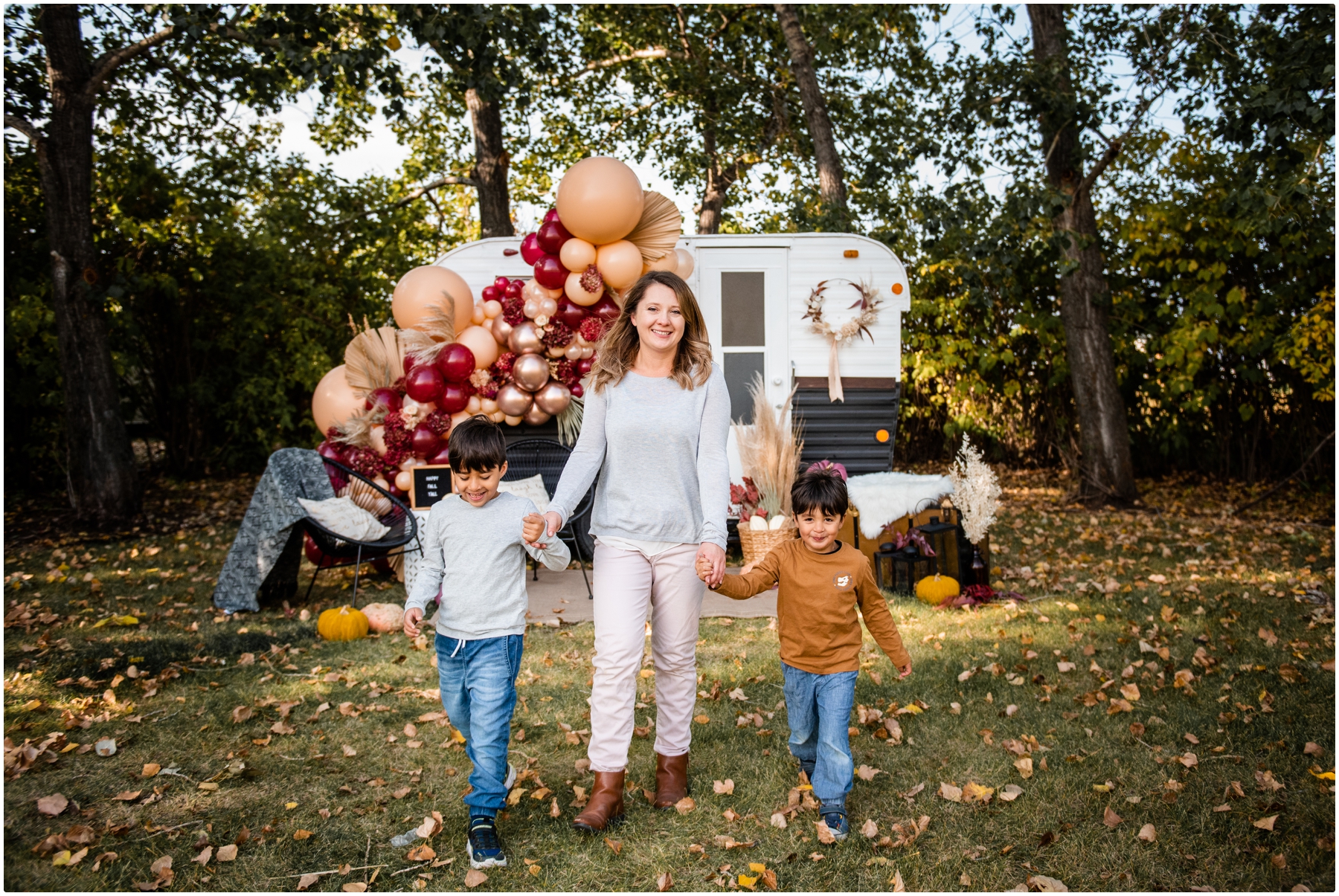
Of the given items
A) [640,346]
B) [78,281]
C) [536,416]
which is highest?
[78,281]

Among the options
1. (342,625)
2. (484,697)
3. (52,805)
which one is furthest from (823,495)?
(342,625)

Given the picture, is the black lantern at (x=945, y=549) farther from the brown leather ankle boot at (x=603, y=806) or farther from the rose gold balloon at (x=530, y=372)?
the brown leather ankle boot at (x=603, y=806)

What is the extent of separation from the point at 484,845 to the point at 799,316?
534cm

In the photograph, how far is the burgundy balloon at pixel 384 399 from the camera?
660 centimetres

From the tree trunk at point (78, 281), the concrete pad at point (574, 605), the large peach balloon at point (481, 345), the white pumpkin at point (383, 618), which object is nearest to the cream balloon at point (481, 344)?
the large peach balloon at point (481, 345)

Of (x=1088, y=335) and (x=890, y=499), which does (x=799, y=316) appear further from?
(x=1088, y=335)

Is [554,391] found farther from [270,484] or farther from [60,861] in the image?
[60,861]

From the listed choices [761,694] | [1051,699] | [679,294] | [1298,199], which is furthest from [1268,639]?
[1298,199]

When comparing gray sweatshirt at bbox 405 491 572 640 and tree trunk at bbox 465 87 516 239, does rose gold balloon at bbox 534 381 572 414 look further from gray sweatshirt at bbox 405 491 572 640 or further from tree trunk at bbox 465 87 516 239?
tree trunk at bbox 465 87 516 239

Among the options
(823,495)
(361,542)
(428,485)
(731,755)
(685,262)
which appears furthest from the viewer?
(685,262)

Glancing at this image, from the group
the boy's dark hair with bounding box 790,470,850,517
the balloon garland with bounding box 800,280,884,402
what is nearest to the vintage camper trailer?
the balloon garland with bounding box 800,280,884,402

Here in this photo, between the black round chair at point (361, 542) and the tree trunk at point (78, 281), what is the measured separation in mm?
3608

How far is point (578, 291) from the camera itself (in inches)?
254

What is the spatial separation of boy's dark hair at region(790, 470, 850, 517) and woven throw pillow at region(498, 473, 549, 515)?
12.0ft
